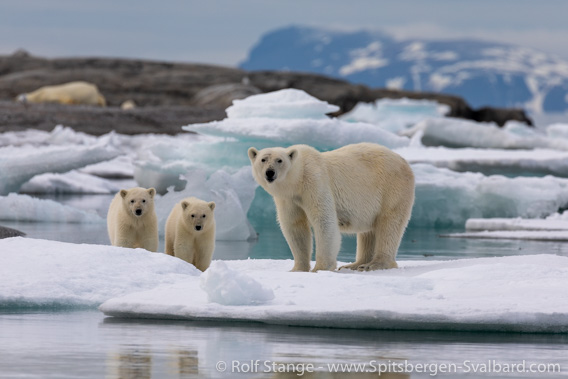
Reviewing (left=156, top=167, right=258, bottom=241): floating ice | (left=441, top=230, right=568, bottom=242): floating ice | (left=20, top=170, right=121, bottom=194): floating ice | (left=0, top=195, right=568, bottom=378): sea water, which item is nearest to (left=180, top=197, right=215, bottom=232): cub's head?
(left=0, top=195, right=568, bottom=378): sea water

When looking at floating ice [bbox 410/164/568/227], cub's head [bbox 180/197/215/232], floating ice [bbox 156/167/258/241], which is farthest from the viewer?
floating ice [bbox 410/164/568/227]

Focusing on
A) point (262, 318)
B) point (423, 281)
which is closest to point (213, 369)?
point (262, 318)

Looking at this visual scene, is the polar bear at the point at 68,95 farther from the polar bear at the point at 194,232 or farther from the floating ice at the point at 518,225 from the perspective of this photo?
the polar bear at the point at 194,232

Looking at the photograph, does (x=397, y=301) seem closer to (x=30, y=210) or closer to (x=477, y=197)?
(x=477, y=197)

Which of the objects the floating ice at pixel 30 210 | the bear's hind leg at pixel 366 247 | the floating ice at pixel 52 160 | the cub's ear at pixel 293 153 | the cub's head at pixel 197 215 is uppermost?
the cub's ear at pixel 293 153

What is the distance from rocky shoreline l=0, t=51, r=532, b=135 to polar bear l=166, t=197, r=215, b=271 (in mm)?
22192

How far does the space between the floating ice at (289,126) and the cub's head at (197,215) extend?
17.1ft

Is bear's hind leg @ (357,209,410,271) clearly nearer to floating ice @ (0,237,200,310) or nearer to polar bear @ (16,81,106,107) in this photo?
floating ice @ (0,237,200,310)

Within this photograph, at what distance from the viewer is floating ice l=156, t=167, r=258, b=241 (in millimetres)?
11025

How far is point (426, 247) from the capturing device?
34.0 feet

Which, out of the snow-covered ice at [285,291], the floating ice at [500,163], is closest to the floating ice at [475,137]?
Result: the floating ice at [500,163]

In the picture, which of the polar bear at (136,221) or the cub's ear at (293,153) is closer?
A: the cub's ear at (293,153)

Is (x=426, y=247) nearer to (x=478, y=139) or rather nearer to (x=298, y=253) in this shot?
(x=298, y=253)

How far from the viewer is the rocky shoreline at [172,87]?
3123 centimetres
